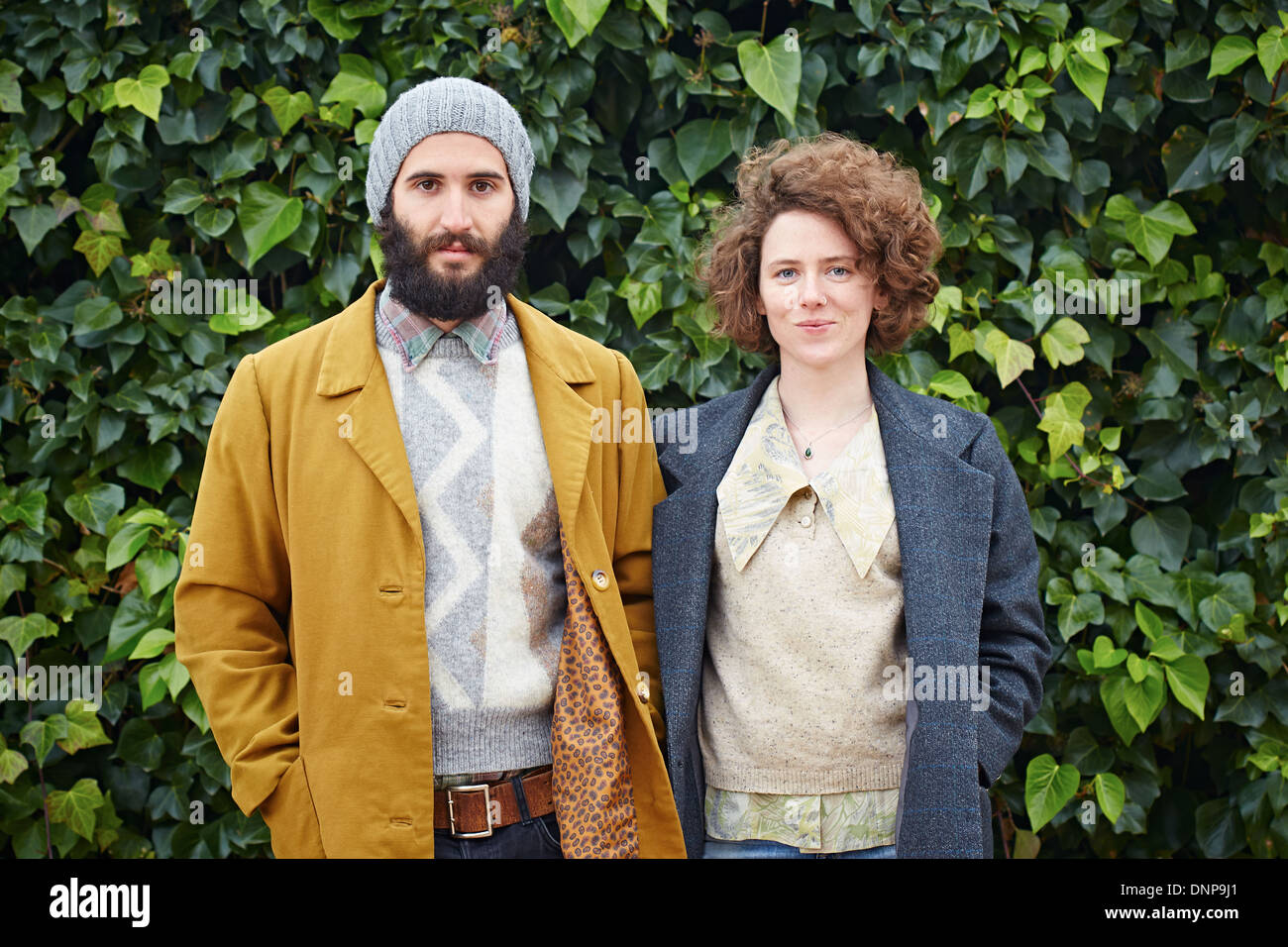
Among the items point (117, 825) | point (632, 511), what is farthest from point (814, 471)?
point (117, 825)

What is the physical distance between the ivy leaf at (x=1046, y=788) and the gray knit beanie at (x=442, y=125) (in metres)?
1.73

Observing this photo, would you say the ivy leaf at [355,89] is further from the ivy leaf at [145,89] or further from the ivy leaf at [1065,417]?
the ivy leaf at [1065,417]

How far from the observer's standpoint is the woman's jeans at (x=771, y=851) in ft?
6.16

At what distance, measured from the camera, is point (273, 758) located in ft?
5.90

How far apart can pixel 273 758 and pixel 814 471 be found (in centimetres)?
101

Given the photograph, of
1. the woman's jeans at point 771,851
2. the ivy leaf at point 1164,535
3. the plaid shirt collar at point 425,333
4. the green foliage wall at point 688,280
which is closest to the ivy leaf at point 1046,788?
the green foliage wall at point 688,280

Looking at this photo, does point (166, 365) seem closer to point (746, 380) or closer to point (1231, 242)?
point (746, 380)

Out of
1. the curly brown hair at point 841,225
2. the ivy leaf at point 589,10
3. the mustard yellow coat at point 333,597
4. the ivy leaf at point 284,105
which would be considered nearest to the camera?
the mustard yellow coat at point 333,597

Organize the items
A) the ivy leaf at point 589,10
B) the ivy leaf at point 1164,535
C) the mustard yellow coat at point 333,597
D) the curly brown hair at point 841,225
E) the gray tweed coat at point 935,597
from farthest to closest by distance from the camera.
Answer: the ivy leaf at point 1164,535, the ivy leaf at point 589,10, the curly brown hair at point 841,225, the gray tweed coat at point 935,597, the mustard yellow coat at point 333,597

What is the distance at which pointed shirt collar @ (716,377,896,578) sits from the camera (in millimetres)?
1917

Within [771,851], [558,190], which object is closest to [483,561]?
[771,851]

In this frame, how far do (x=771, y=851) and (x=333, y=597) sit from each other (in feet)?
2.71

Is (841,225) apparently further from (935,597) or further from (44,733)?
(44,733)

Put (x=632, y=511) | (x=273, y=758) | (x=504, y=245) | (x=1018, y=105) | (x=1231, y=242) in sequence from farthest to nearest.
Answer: (x=1231, y=242) < (x=1018, y=105) < (x=632, y=511) < (x=504, y=245) < (x=273, y=758)
